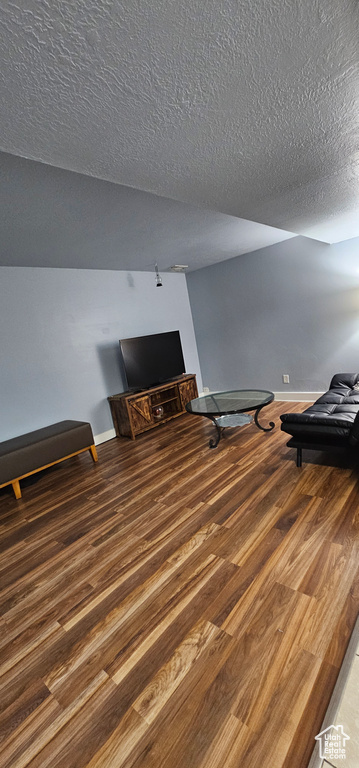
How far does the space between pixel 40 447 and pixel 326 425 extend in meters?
2.65

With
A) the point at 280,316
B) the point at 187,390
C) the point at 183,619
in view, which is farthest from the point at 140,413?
the point at 183,619

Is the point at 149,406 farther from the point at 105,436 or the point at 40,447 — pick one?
the point at 40,447

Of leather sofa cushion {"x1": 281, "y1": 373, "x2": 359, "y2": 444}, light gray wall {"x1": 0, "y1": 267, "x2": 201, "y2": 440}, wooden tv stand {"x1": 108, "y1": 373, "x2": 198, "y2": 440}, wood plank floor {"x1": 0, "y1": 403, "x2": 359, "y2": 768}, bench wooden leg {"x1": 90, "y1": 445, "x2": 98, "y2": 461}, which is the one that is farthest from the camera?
wooden tv stand {"x1": 108, "y1": 373, "x2": 198, "y2": 440}

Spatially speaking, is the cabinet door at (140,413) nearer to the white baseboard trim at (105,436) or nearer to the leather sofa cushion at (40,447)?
the white baseboard trim at (105,436)

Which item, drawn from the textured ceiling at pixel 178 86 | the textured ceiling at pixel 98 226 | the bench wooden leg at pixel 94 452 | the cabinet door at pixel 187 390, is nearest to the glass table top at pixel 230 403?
the cabinet door at pixel 187 390

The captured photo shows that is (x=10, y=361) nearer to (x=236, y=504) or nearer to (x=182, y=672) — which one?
(x=236, y=504)

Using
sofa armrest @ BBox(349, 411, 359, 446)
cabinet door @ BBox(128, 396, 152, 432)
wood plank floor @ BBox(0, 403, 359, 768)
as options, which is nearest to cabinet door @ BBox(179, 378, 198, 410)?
cabinet door @ BBox(128, 396, 152, 432)

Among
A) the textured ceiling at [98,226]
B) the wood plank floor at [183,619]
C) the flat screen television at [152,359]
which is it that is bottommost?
the wood plank floor at [183,619]

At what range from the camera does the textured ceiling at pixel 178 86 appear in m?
0.71

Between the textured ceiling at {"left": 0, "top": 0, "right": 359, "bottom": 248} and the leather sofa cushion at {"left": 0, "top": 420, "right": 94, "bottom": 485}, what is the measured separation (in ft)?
8.41

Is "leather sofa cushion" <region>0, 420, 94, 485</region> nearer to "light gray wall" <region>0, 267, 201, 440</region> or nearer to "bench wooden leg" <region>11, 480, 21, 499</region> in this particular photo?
"bench wooden leg" <region>11, 480, 21, 499</region>

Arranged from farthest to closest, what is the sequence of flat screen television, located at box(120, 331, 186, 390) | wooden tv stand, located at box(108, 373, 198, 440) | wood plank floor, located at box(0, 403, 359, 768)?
1. flat screen television, located at box(120, 331, 186, 390)
2. wooden tv stand, located at box(108, 373, 198, 440)
3. wood plank floor, located at box(0, 403, 359, 768)

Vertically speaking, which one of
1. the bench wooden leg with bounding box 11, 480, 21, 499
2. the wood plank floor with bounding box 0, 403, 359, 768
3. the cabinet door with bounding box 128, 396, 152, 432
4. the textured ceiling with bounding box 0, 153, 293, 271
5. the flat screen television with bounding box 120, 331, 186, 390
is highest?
the textured ceiling with bounding box 0, 153, 293, 271

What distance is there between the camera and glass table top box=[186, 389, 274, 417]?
312 cm
